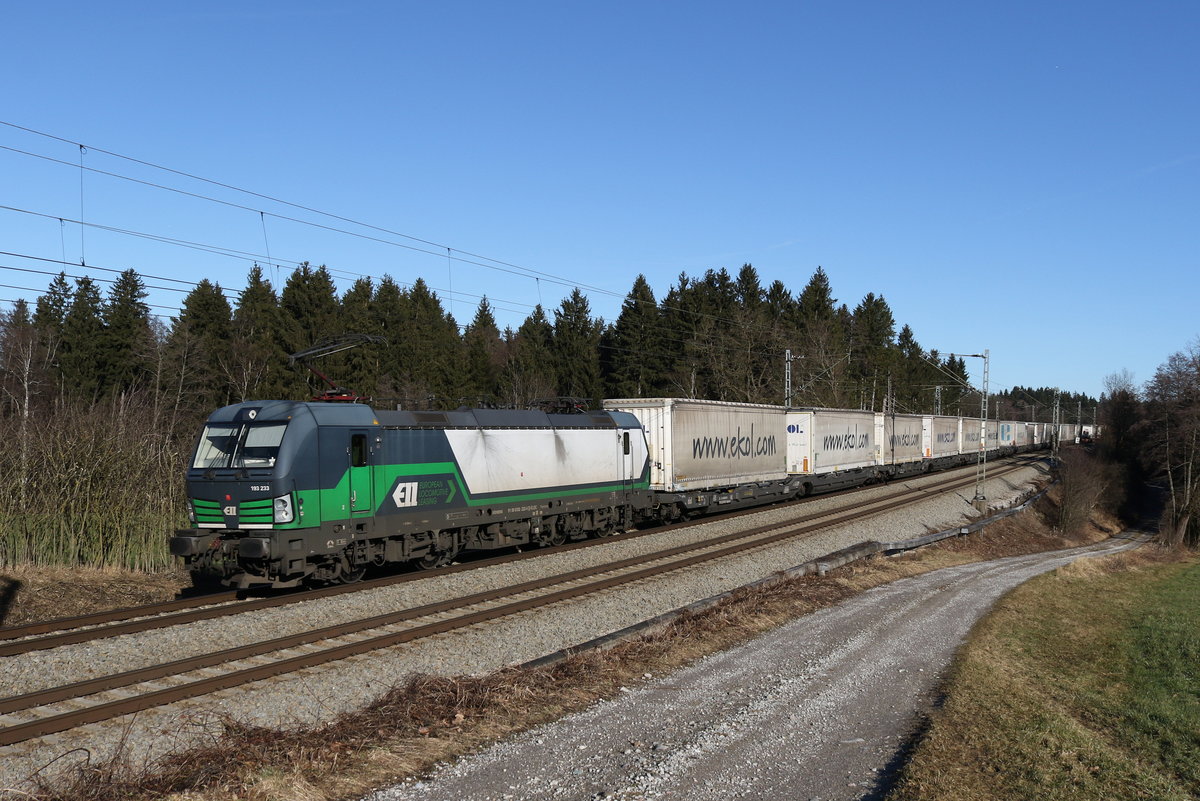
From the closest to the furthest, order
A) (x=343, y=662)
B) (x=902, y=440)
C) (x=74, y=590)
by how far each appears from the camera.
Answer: (x=343, y=662) < (x=74, y=590) < (x=902, y=440)

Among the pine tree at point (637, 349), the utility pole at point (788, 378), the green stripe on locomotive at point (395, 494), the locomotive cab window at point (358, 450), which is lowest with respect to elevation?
the green stripe on locomotive at point (395, 494)

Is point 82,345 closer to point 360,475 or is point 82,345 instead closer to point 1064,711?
point 360,475

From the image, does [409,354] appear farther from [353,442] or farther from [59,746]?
[59,746]

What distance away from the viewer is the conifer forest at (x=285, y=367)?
54.2 feet

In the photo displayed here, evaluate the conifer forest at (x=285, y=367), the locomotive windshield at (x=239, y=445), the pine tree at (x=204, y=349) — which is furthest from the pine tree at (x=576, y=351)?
the locomotive windshield at (x=239, y=445)

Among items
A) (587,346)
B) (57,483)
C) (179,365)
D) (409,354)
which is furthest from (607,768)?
(587,346)

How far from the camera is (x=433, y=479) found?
17.2 metres

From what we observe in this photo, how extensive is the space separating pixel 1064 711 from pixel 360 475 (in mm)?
11478

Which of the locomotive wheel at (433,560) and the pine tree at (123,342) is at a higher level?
the pine tree at (123,342)

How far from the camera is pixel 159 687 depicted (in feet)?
31.9

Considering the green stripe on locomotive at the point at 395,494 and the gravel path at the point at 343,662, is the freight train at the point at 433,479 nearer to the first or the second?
the green stripe on locomotive at the point at 395,494

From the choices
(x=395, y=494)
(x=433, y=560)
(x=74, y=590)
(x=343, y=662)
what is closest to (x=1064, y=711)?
(x=343, y=662)

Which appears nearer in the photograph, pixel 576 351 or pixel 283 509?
pixel 283 509

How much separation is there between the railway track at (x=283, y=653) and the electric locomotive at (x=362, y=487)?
905 mm
